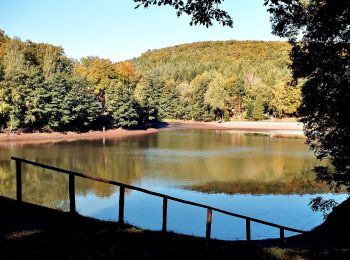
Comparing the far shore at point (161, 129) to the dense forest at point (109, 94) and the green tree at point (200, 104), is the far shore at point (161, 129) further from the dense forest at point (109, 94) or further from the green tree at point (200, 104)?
the green tree at point (200, 104)

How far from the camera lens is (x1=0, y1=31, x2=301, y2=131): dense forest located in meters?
62.8

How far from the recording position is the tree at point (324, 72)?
14.2 meters

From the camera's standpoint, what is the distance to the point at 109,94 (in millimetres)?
78062

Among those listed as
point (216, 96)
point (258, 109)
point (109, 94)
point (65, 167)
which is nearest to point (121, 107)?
point (109, 94)

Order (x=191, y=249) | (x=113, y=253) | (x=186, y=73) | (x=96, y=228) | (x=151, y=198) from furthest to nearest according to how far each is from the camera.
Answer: (x=186, y=73)
(x=151, y=198)
(x=96, y=228)
(x=191, y=249)
(x=113, y=253)

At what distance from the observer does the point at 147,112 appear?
286 ft

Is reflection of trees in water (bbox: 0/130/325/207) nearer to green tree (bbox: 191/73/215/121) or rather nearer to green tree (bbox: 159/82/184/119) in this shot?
green tree (bbox: 191/73/215/121)

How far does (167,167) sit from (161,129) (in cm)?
5050

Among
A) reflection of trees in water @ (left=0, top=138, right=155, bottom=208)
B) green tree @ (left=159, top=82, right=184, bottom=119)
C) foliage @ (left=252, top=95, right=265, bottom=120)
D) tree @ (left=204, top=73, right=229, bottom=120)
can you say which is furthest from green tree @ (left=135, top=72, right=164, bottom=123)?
reflection of trees in water @ (left=0, top=138, right=155, bottom=208)

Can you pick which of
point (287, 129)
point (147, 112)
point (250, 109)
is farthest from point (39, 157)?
point (250, 109)

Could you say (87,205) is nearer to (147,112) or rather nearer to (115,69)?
(147,112)

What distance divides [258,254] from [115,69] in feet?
288

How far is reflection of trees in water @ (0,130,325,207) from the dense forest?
10.8 metres

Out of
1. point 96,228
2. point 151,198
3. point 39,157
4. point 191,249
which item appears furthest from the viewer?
point 39,157
